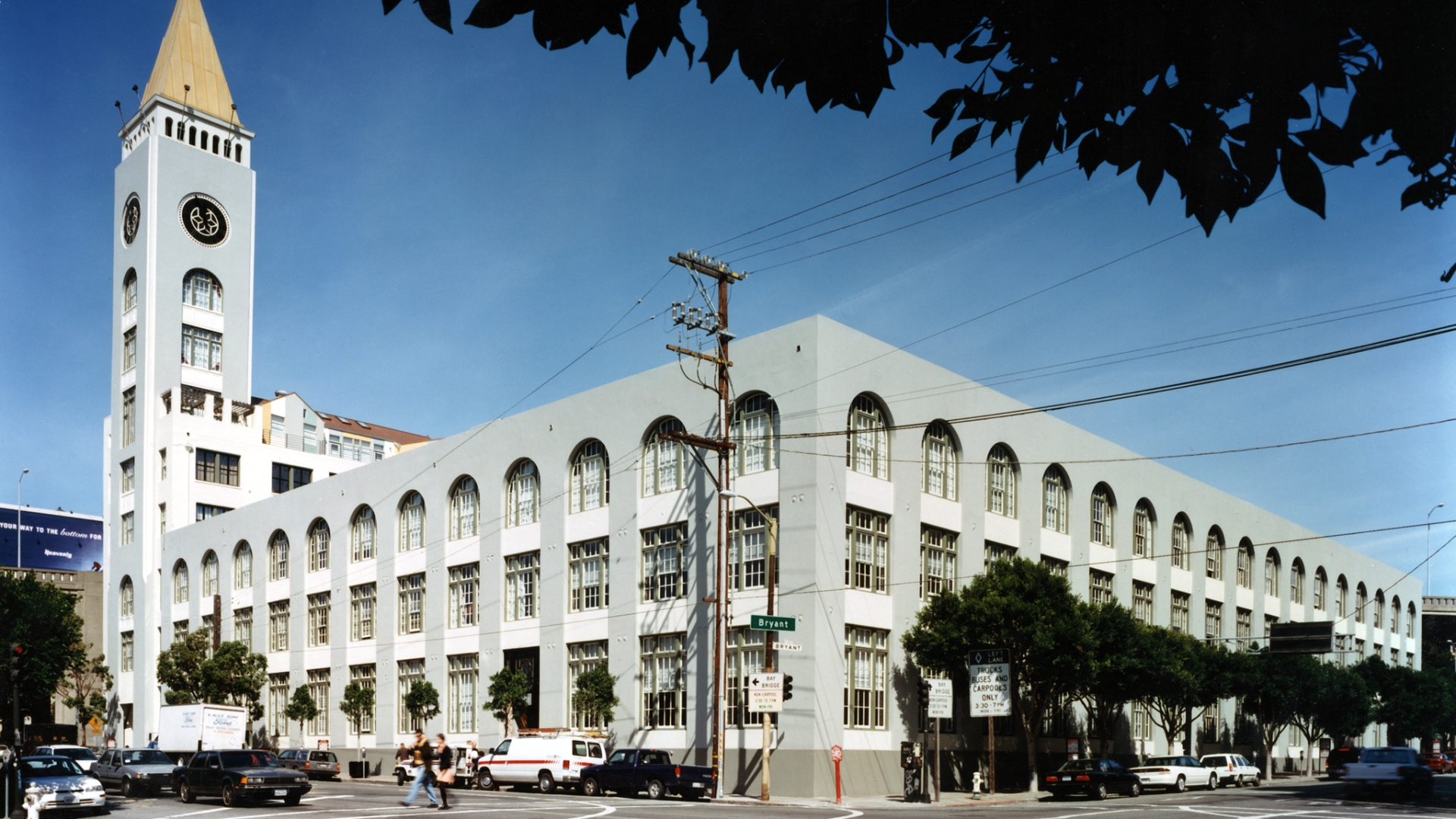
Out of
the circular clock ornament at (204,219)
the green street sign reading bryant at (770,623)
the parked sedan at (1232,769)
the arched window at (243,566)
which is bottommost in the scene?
the parked sedan at (1232,769)

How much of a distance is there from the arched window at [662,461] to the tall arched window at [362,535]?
744 inches

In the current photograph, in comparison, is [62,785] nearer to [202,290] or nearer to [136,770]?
[136,770]

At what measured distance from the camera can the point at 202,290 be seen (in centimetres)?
8069

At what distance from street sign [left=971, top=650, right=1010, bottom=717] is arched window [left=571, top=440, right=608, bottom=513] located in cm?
1484

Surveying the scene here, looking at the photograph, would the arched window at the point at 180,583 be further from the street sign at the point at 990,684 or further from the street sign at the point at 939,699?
the street sign at the point at 990,684

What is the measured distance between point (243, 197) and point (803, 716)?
6151cm

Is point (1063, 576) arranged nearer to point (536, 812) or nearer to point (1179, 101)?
point (536, 812)

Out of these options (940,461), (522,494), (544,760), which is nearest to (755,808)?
(544,760)

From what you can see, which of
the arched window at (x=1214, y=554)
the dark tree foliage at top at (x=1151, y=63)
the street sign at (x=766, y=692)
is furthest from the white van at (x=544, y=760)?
the dark tree foliage at top at (x=1151, y=63)

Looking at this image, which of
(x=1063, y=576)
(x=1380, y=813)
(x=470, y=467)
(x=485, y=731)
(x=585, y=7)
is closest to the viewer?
(x=585, y=7)

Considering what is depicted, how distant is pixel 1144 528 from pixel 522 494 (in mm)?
27654

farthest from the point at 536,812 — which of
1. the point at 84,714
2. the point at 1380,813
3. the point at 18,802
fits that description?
the point at 84,714

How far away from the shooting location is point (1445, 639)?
371ft

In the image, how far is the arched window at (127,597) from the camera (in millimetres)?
76500
